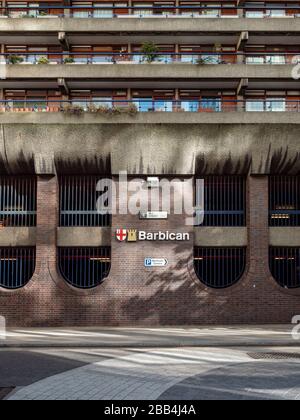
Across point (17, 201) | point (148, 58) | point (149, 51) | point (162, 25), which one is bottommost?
point (17, 201)

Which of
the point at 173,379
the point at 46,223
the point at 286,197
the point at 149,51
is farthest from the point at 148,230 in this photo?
the point at 149,51

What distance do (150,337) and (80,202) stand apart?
25.9ft

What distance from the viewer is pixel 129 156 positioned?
2373 cm

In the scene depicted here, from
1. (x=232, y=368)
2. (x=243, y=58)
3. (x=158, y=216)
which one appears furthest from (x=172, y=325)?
(x=243, y=58)

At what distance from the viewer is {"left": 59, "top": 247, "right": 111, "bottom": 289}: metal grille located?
24.0 meters

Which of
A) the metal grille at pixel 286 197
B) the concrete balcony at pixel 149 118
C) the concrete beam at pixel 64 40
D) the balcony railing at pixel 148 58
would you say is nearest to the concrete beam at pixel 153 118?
the concrete balcony at pixel 149 118

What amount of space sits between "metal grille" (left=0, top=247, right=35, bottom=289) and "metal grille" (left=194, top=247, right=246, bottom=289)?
7167 mm

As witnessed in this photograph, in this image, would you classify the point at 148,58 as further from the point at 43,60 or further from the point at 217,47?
the point at 43,60

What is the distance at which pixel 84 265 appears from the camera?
24188 mm

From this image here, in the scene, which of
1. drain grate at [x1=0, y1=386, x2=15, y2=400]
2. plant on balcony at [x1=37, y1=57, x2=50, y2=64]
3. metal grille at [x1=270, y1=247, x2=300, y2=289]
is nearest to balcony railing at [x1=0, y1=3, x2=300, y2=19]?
plant on balcony at [x1=37, y1=57, x2=50, y2=64]

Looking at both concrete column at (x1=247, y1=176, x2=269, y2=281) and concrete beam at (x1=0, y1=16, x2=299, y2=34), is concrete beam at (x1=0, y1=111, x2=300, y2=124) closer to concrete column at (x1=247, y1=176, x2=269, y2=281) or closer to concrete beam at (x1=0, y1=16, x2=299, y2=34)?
concrete column at (x1=247, y1=176, x2=269, y2=281)

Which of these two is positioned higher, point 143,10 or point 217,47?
point 143,10

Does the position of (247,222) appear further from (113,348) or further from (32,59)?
(32,59)

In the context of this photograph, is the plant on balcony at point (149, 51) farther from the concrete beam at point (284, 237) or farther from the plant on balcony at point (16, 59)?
the concrete beam at point (284, 237)
